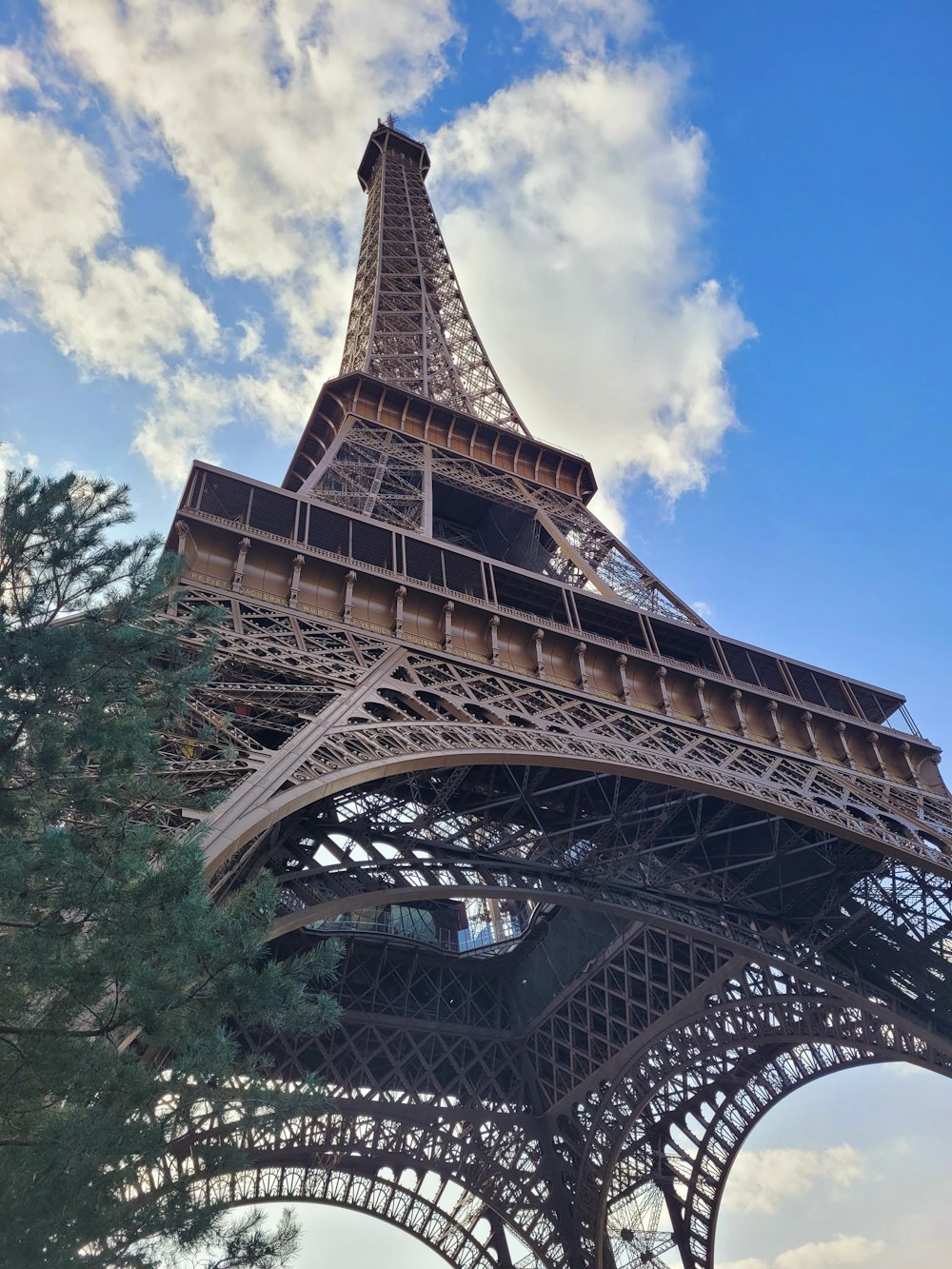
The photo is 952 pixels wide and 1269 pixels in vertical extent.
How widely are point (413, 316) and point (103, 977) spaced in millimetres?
34744

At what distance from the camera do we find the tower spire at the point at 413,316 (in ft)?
105

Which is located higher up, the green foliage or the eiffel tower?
the eiffel tower

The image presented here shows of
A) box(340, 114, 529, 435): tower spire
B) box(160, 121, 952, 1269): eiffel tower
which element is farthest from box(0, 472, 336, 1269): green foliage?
box(340, 114, 529, 435): tower spire

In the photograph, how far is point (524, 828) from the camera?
57.4 feet

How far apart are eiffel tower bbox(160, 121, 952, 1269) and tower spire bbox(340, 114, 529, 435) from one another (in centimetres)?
30

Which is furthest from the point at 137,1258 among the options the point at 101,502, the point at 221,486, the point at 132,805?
the point at 221,486

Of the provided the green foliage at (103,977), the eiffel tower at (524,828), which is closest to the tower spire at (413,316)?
the eiffel tower at (524,828)

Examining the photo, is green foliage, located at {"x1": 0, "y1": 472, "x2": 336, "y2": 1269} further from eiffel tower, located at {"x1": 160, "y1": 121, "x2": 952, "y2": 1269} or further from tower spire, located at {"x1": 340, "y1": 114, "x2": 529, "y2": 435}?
tower spire, located at {"x1": 340, "y1": 114, "x2": 529, "y2": 435}

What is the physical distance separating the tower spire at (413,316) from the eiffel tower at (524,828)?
30cm

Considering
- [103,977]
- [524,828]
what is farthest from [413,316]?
[103,977]

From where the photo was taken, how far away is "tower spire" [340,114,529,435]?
32156 millimetres

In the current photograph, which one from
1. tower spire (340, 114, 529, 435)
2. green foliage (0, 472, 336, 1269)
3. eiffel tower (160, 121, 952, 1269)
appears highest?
tower spire (340, 114, 529, 435)

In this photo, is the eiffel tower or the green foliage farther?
the eiffel tower

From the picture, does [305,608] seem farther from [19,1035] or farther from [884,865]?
[884,865]
